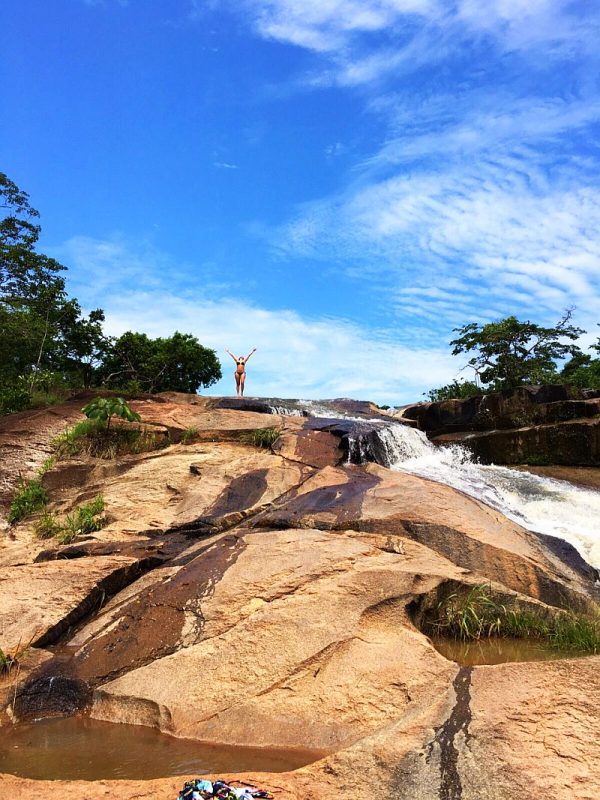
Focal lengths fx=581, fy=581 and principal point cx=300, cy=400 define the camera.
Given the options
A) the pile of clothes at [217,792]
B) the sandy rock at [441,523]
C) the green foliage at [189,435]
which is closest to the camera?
the pile of clothes at [217,792]

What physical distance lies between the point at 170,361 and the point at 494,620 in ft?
86.8

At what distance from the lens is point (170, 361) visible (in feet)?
101

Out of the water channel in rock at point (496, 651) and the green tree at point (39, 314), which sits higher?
the green tree at point (39, 314)

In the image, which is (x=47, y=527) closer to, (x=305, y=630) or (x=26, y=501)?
(x=26, y=501)

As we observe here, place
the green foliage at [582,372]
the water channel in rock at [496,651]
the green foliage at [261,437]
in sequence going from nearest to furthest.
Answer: the water channel in rock at [496,651]
the green foliage at [261,437]
the green foliage at [582,372]

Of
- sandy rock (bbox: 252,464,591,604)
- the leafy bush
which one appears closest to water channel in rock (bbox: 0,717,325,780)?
sandy rock (bbox: 252,464,591,604)

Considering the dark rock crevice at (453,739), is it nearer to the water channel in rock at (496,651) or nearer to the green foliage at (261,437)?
the water channel in rock at (496,651)

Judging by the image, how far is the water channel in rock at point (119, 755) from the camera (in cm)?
385

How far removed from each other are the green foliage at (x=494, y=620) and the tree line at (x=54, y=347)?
1156cm

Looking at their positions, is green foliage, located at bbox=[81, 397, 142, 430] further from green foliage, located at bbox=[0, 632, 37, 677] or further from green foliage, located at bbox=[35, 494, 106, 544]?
A: green foliage, located at bbox=[0, 632, 37, 677]

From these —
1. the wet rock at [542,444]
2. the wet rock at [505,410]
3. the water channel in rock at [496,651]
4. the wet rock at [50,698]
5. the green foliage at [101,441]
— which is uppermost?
the wet rock at [505,410]

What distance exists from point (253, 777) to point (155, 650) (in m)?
2.32

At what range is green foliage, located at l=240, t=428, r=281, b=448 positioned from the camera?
1179cm

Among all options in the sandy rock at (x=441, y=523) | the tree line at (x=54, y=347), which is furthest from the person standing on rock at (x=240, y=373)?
the sandy rock at (x=441, y=523)
